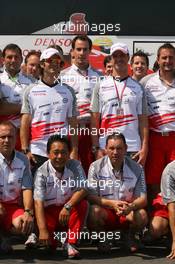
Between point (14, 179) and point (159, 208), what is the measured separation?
126 cm

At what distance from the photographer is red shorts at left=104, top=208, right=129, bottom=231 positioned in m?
5.55

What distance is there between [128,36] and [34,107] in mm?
2281

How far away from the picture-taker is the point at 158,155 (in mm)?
6078

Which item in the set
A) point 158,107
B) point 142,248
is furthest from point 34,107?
point 142,248

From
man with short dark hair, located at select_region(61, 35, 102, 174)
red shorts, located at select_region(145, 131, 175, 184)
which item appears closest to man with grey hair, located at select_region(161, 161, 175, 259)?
red shorts, located at select_region(145, 131, 175, 184)

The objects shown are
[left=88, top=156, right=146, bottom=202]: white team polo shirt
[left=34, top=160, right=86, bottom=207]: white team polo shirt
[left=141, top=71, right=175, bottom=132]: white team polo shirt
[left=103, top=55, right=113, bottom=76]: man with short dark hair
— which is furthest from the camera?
[left=103, top=55, right=113, bottom=76]: man with short dark hair

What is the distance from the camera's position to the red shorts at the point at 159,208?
5.62 meters

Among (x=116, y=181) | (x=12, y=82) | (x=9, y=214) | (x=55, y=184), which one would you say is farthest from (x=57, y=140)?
(x=12, y=82)

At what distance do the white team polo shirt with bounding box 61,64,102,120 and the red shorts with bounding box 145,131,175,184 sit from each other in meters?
0.67

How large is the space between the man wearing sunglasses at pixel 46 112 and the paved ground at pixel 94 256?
0.76 metres

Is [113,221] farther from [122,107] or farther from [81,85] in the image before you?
[81,85]

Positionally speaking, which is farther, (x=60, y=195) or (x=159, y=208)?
(x=159, y=208)

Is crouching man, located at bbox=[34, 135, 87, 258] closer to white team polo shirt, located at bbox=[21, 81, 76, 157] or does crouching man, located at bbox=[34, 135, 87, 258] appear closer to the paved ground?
the paved ground

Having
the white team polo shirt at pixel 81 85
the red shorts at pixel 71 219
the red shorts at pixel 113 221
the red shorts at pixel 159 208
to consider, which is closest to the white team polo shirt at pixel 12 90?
the white team polo shirt at pixel 81 85
